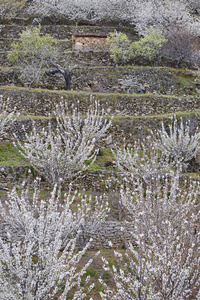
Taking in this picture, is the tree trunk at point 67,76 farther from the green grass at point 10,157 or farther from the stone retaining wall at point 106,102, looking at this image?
the green grass at point 10,157

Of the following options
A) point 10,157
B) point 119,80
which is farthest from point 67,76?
point 10,157

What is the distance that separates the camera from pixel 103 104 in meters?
15.2

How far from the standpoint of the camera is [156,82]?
1941 cm

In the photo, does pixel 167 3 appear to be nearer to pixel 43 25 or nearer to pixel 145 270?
pixel 43 25

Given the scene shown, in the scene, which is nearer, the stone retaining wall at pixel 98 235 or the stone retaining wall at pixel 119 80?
the stone retaining wall at pixel 98 235

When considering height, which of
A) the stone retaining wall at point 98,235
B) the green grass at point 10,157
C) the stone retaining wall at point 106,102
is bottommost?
the stone retaining wall at point 98,235

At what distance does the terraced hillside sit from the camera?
8.82 m

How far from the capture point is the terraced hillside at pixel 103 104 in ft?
28.9

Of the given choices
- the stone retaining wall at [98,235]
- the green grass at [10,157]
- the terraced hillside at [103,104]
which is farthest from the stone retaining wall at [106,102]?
the stone retaining wall at [98,235]

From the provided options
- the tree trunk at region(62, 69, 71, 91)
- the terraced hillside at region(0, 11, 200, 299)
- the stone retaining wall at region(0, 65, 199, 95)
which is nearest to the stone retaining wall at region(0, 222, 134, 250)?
the terraced hillside at region(0, 11, 200, 299)

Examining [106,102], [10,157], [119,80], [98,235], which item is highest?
[119,80]

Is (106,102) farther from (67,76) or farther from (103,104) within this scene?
(67,76)

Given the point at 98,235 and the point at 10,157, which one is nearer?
the point at 98,235

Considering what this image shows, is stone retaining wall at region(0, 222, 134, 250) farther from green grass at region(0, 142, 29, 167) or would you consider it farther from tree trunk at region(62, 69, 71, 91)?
tree trunk at region(62, 69, 71, 91)
